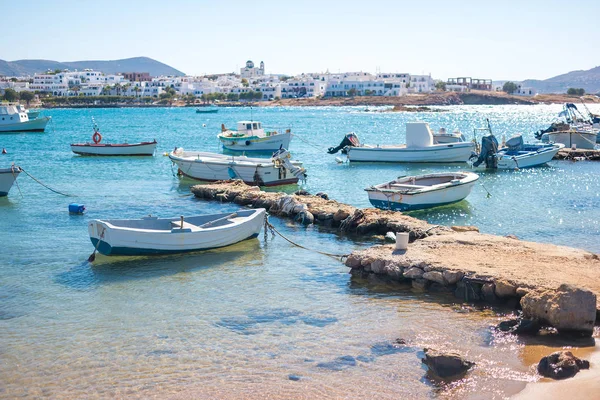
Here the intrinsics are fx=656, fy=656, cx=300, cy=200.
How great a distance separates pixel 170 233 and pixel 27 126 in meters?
62.6

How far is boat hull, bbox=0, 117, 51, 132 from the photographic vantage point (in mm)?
71562

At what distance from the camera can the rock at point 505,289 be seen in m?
12.7

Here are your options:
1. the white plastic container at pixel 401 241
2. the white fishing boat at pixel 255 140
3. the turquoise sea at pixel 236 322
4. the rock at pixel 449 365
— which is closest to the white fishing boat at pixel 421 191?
the turquoise sea at pixel 236 322

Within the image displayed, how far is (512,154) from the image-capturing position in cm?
3972

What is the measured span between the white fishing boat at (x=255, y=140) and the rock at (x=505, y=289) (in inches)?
1349

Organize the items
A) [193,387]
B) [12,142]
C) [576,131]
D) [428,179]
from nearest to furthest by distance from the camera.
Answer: [193,387] → [428,179] → [576,131] → [12,142]

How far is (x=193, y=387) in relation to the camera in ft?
32.7

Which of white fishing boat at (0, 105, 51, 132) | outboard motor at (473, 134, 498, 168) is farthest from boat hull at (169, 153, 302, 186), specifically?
white fishing boat at (0, 105, 51, 132)

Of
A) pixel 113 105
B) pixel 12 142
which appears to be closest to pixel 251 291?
pixel 12 142

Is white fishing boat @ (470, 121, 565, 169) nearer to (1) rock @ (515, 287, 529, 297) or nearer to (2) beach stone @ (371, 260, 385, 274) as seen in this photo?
(2) beach stone @ (371, 260, 385, 274)

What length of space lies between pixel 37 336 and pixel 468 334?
788 cm

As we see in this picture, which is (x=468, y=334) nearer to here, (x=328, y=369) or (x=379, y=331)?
(x=379, y=331)

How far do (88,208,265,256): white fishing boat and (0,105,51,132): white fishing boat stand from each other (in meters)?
60.0

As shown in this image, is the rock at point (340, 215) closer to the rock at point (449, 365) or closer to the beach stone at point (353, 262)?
the beach stone at point (353, 262)
